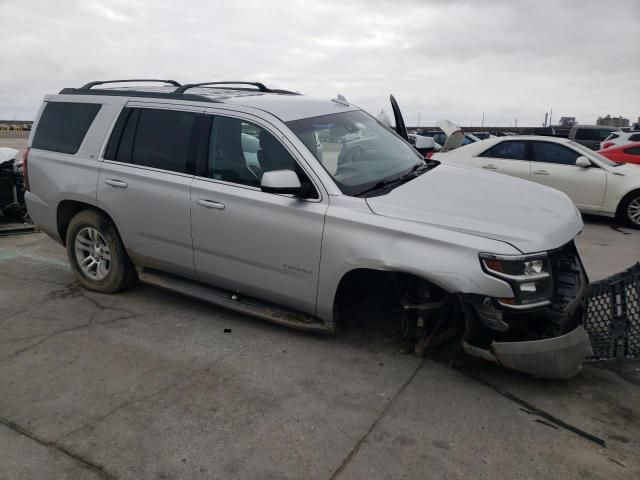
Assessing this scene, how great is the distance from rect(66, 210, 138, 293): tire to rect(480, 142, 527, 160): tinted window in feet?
22.9

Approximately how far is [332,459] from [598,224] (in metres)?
7.96

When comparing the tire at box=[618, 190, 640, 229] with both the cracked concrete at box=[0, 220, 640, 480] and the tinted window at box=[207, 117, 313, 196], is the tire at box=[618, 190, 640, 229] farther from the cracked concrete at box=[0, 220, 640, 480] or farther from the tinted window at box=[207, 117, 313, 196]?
the tinted window at box=[207, 117, 313, 196]

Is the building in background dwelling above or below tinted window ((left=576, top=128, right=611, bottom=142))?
above

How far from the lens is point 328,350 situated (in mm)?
4016

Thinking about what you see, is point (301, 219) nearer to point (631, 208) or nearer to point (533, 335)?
point (533, 335)

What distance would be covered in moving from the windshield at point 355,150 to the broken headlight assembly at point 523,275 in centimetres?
107

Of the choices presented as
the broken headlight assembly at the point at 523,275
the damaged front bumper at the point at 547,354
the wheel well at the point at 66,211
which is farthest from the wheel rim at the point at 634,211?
the wheel well at the point at 66,211

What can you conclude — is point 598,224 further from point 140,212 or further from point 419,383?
point 140,212

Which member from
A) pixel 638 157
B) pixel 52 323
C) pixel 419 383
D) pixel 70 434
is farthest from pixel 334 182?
pixel 638 157

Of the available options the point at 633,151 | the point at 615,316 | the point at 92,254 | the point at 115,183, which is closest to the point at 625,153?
the point at 633,151

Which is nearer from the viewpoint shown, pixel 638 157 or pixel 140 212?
pixel 140 212

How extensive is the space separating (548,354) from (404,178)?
166 cm

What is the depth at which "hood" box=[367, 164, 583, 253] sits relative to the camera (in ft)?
10.7

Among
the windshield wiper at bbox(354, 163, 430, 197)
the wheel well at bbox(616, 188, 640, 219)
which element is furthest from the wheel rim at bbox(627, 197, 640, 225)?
the windshield wiper at bbox(354, 163, 430, 197)
